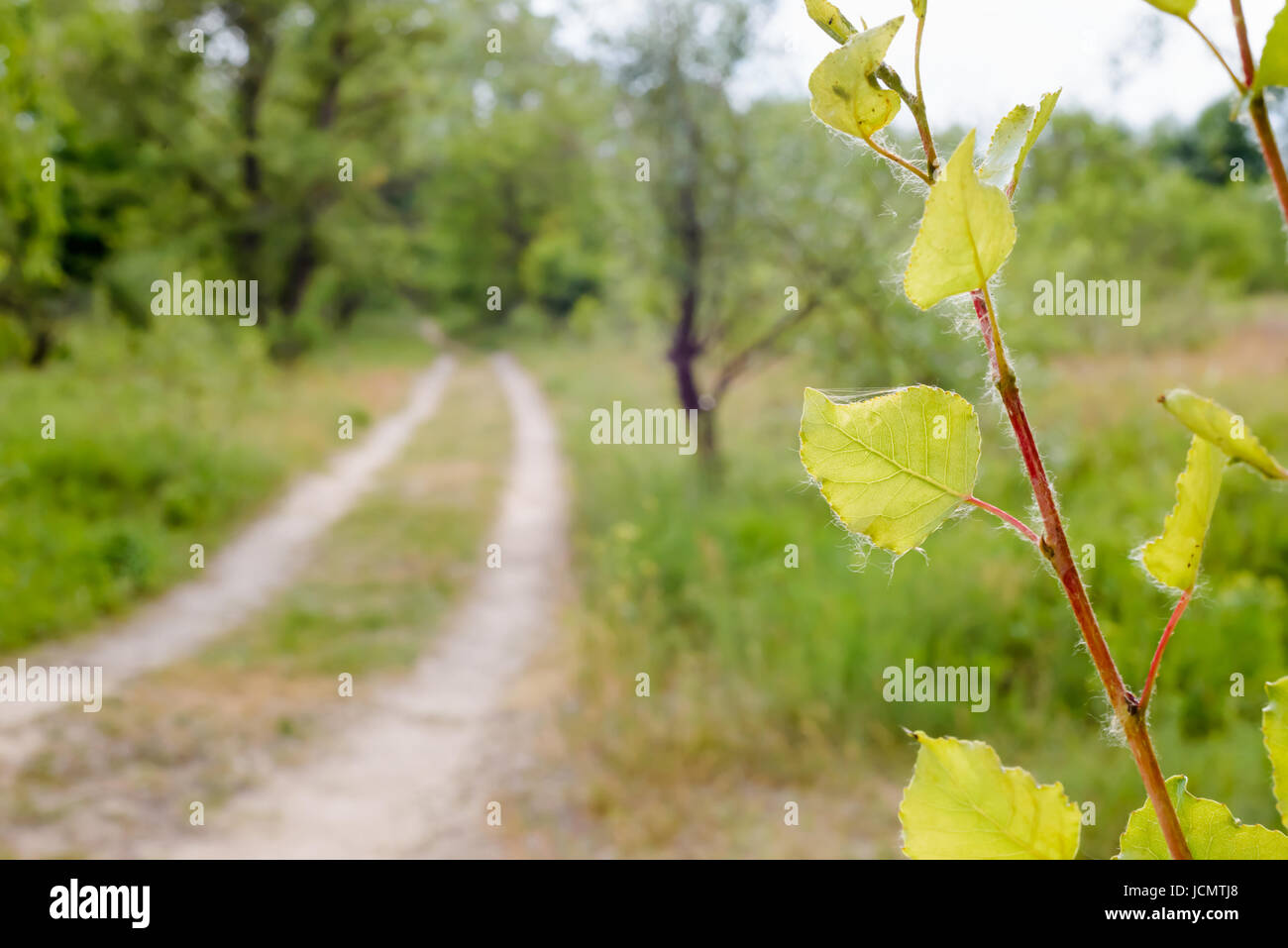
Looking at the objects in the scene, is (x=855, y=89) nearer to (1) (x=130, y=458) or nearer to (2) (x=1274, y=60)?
Answer: (2) (x=1274, y=60)

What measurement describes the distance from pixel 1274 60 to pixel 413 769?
193 inches

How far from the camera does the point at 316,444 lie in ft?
39.4

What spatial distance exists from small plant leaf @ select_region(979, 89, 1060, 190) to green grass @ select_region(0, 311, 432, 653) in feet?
21.2

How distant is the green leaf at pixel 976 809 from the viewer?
15.6 inches

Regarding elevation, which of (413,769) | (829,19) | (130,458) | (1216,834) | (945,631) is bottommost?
(413,769)

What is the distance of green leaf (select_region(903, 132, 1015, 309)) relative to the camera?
0.35 m

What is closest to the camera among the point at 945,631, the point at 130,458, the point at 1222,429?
the point at 1222,429

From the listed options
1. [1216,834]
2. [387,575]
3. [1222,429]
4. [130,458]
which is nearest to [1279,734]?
[1216,834]

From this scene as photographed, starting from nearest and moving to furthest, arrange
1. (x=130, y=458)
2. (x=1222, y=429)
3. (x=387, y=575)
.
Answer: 1. (x=1222, y=429)
2. (x=387, y=575)
3. (x=130, y=458)

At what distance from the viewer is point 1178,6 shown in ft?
1.18

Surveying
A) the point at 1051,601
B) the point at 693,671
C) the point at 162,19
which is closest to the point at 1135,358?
the point at 1051,601

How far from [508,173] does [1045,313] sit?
2218 cm

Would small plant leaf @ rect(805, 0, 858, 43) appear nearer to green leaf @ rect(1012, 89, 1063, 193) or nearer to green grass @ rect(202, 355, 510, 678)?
A: green leaf @ rect(1012, 89, 1063, 193)
